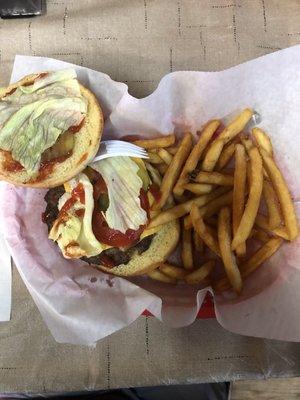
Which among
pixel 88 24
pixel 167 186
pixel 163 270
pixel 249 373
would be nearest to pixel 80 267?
pixel 163 270

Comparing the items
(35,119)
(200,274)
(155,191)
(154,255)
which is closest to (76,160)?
(35,119)

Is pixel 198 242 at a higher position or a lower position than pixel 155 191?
lower

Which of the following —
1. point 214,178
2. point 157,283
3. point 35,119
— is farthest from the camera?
point 157,283

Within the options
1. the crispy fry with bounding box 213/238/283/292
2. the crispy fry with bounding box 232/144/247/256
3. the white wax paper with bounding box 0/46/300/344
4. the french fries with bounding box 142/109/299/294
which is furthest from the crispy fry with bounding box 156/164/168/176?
the crispy fry with bounding box 213/238/283/292

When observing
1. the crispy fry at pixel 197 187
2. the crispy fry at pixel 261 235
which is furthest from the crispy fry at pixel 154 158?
the crispy fry at pixel 261 235

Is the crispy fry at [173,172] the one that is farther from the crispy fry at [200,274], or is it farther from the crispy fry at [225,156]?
the crispy fry at [200,274]

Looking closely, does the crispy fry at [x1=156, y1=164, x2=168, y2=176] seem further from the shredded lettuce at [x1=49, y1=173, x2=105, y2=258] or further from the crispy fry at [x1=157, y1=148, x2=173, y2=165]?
the shredded lettuce at [x1=49, y1=173, x2=105, y2=258]

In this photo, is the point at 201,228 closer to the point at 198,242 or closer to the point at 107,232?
the point at 198,242
